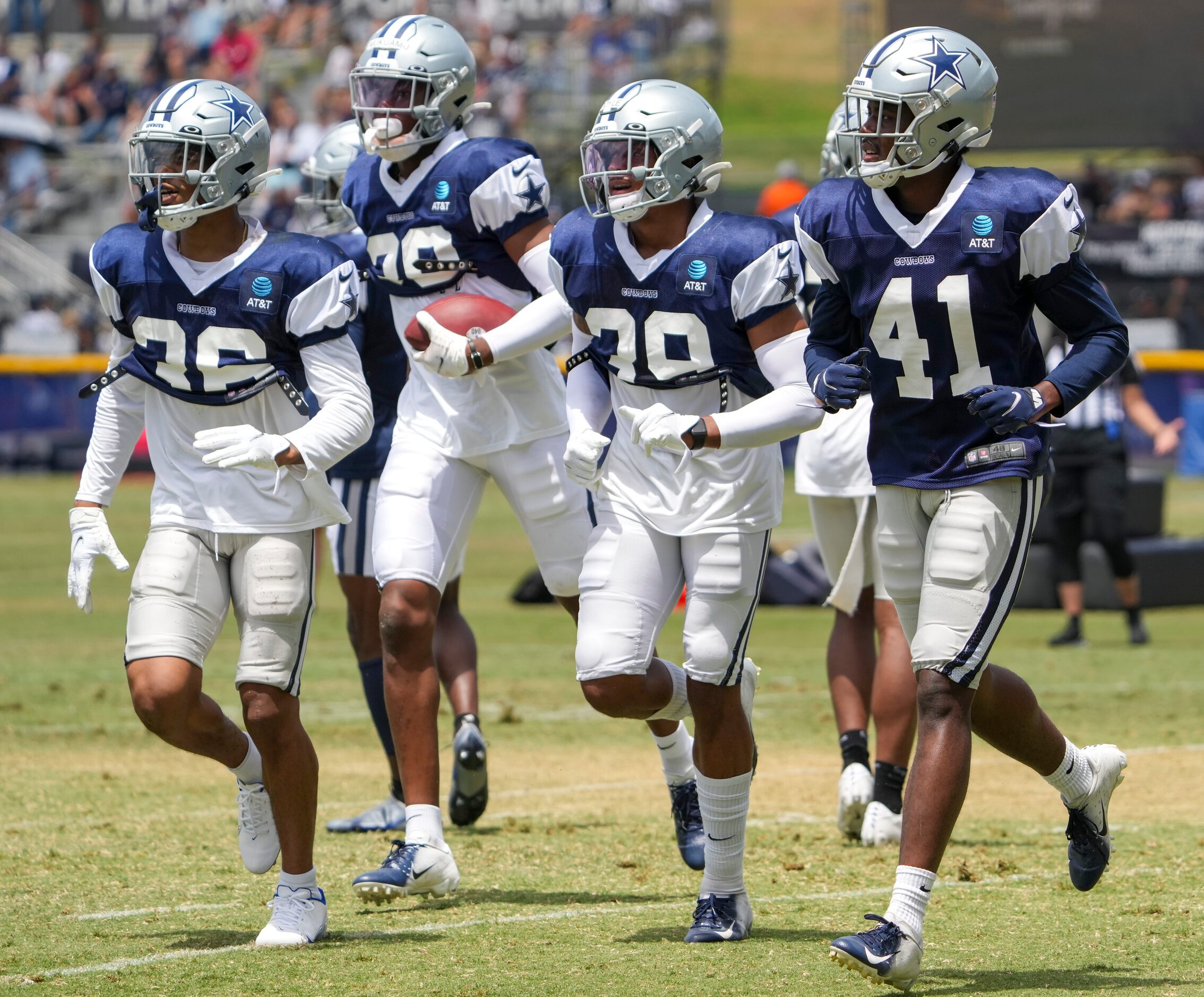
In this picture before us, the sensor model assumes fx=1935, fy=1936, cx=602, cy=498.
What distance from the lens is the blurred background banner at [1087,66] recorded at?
20562mm

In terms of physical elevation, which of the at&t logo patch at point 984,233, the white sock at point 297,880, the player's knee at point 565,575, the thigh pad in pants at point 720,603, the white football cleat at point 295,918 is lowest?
the white football cleat at point 295,918

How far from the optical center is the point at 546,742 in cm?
783

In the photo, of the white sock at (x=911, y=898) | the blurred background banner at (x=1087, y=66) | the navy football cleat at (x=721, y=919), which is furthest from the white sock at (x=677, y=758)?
the blurred background banner at (x=1087, y=66)

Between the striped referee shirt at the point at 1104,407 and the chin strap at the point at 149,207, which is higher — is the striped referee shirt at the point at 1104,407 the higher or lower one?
the lower one

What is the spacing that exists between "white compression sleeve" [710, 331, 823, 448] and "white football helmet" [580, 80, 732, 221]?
0.55m

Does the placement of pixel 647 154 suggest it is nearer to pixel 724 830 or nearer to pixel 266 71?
pixel 724 830

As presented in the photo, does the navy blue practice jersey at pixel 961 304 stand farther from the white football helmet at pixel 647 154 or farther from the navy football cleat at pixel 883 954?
the navy football cleat at pixel 883 954

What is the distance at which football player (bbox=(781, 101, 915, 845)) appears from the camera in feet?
19.7

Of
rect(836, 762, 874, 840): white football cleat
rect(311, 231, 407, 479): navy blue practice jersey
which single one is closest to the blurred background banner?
rect(311, 231, 407, 479): navy blue practice jersey

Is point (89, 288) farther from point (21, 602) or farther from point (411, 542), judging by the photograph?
point (411, 542)

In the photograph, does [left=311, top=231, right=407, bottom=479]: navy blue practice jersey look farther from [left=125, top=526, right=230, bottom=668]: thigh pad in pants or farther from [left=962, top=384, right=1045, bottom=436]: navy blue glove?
[left=962, top=384, right=1045, bottom=436]: navy blue glove

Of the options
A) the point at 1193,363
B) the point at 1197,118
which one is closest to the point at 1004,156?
the point at 1197,118

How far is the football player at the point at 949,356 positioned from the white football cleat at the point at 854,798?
143 cm

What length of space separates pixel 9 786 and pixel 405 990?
3128mm
